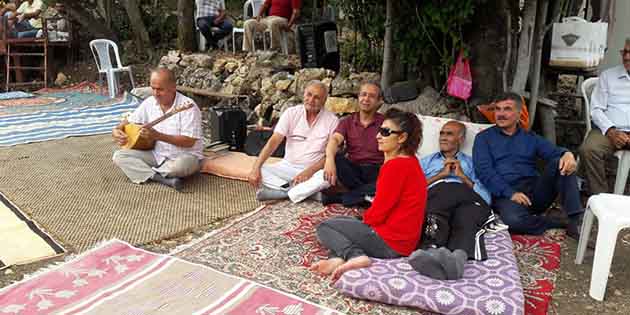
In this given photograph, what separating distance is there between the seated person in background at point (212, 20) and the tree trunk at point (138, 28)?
196cm

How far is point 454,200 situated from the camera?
11.4 ft

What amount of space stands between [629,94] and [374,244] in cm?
266

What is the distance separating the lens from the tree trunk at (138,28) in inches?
426

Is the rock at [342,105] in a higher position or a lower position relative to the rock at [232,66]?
lower

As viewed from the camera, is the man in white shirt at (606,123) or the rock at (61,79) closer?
the man in white shirt at (606,123)

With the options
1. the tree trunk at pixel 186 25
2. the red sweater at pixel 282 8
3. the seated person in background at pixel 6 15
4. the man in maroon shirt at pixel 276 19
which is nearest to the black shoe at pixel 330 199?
the man in maroon shirt at pixel 276 19

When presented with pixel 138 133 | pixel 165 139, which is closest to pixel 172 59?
pixel 138 133

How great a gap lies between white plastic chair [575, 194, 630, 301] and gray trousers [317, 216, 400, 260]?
1050mm

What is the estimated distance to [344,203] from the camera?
416 centimetres

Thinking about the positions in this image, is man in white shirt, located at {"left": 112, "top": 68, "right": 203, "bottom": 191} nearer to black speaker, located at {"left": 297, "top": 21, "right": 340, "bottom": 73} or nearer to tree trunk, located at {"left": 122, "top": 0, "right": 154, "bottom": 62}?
black speaker, located at {"left": 297, "top": 21, "right": 340, "bottom": 73}

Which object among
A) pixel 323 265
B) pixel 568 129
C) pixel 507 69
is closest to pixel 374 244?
pixel 323 265

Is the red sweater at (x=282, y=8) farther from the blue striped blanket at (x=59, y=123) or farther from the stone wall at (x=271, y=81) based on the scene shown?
the blue striped blanket at (x=59, y=123)

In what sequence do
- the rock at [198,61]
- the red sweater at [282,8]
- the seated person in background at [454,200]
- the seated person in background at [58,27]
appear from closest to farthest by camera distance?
the seated person in background at [454,200] < the red sweater at [282,8] < the rock at [198,61] < the seated person in background at [58,27]

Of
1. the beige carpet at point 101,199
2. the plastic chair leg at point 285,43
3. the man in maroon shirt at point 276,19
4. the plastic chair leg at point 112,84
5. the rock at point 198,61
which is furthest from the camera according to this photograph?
the plastic chair leg at point 112,84
